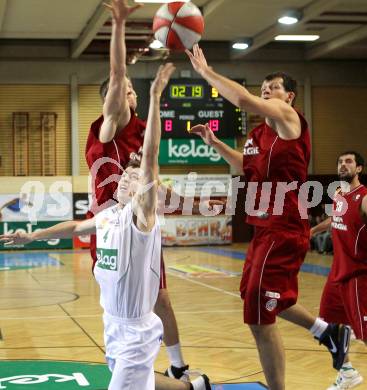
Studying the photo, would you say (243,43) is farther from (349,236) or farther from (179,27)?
(179,27)

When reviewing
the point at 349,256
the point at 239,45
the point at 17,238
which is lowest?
the point at 349,256

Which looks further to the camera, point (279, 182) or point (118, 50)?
point (279, 182)

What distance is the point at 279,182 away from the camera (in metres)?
5.06

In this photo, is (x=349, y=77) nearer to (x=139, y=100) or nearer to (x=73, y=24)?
(x=139, y=100)

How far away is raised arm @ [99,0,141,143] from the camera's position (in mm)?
4332

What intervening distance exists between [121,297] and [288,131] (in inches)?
67.1

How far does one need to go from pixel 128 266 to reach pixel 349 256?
2.76 m

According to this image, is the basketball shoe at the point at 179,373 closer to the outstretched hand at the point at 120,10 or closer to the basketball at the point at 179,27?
the basketball at the point at 179,27

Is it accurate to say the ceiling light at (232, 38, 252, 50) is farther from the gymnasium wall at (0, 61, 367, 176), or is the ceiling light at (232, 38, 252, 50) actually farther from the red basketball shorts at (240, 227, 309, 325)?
the red basketball shorts at (240, 227, 309, 325)

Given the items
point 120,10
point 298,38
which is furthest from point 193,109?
point 120,10

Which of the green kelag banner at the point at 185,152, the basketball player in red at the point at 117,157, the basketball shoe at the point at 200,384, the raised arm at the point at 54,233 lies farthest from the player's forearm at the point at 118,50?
the green kelag banner at the point at 185,152

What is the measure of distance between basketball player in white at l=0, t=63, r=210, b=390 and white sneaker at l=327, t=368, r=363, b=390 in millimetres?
1948

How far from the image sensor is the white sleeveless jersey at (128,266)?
4.06 metres

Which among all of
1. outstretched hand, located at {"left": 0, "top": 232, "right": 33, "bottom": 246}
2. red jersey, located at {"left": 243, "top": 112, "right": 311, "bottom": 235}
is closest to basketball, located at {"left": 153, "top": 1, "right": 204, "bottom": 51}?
red jersey, located at {"left": 243, "top": 112, "right": 311, "bottom": 235}
